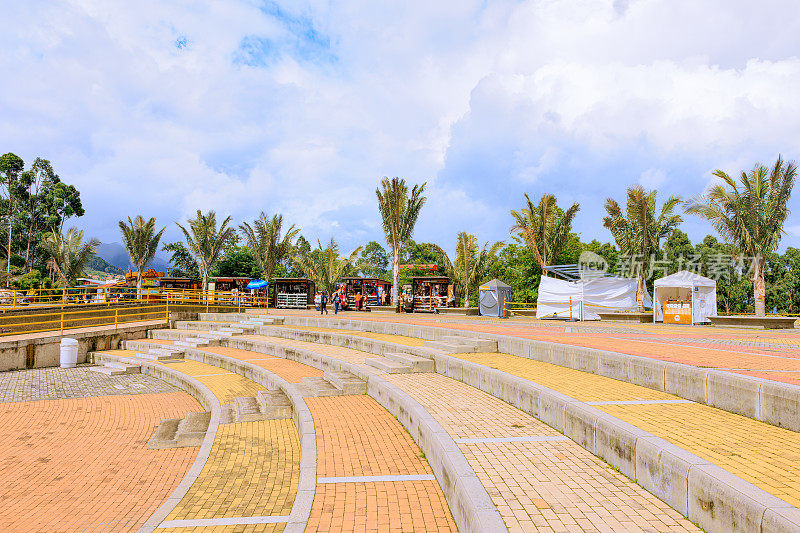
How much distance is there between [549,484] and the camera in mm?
3943

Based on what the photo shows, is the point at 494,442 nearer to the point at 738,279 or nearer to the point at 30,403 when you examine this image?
the point at 30,403

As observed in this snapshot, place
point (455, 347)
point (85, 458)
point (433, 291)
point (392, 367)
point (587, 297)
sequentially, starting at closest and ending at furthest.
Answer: point (85, 458), point (392, 367), point (455, 347), point (587, 297), point (433, 291)

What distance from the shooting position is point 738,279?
129 feet

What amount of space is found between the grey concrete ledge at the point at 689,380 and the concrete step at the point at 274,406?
17.6 ft

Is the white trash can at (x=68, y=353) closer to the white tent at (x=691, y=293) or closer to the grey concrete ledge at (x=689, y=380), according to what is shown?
the grey concrete ledge at (x=689, y=380)

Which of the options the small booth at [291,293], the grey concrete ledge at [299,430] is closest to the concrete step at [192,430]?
the grey concrete ledge at [299,430]

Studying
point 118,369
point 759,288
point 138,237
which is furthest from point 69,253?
point 759,288

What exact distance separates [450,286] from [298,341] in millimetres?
19892

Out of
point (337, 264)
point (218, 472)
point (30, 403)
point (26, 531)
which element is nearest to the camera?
point (26, 531)

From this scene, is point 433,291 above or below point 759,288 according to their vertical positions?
below

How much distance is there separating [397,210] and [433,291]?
699cm

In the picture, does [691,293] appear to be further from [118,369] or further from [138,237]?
[138,237]

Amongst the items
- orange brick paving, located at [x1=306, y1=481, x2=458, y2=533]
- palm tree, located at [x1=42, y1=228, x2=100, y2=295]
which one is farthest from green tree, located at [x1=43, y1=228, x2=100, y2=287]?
orange brick paving, located at [x1=306, y1=481, x2=458, y2=533]

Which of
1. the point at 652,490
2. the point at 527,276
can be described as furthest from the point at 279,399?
the point at 527,276
